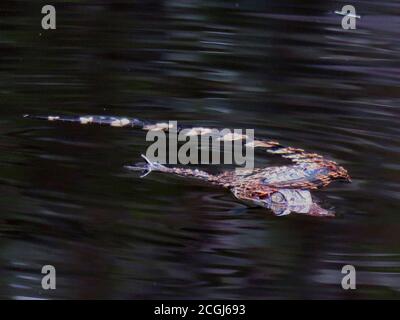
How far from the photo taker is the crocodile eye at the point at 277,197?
1.65m

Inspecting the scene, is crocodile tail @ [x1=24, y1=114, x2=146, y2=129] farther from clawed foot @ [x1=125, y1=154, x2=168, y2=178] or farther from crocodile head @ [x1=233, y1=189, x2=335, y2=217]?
crocodile head @ [x1=233, y1=189, x2=335, y2=217]

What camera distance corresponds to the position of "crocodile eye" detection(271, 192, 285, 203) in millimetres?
1654

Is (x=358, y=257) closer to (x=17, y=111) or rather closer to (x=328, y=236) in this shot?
(x=328, y=236)

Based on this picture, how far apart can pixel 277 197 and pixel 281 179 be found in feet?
0.16

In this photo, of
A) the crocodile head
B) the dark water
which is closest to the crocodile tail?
the dark water

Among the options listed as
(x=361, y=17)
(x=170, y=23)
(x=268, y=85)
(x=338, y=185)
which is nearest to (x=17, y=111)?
(x=170, y=23)

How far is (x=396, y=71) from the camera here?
6.14ft

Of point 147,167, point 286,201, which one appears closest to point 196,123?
point 147,167

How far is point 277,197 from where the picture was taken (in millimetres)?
1660

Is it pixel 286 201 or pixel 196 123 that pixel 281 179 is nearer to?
pixel 286 201

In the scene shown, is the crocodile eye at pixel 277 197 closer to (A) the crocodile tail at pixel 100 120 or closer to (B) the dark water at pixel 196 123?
(B) the dark water at pixel 196 123

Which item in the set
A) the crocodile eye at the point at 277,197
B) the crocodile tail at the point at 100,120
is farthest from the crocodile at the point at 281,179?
the crocodile tail at the point at 100,120

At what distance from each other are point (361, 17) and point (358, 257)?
0.68 m

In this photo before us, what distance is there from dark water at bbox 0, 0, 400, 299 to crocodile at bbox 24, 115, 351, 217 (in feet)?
0.08
